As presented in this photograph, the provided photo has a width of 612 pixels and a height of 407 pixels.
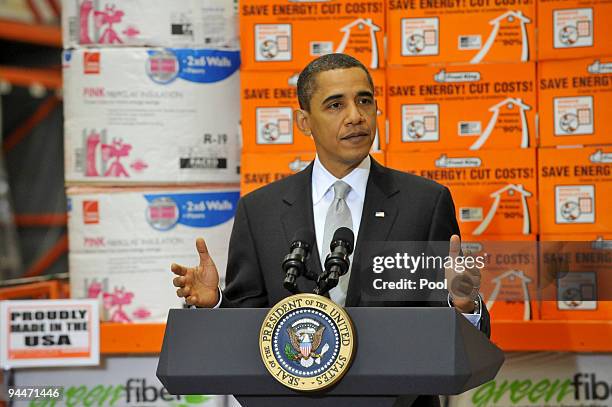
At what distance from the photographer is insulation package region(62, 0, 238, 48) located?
333 cm

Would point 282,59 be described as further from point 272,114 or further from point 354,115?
point 354,115

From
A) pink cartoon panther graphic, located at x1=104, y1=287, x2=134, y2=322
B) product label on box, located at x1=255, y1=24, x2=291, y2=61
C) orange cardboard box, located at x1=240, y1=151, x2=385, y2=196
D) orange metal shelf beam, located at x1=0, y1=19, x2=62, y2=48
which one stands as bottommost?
pink cartoon panther graphic, located at x1=104, y1=287, x2=134, y2=322

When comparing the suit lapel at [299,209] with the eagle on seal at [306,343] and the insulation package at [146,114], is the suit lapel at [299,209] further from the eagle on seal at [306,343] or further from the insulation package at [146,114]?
the insulation package at [146,114]

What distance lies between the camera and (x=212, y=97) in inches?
132

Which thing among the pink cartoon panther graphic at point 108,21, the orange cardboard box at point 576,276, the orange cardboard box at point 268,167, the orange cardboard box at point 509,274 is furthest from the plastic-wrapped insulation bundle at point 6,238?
the orange cardboard box at point 576,276

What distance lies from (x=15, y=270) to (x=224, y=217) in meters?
1.60

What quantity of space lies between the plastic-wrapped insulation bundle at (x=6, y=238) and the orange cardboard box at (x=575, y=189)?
268 centimetres

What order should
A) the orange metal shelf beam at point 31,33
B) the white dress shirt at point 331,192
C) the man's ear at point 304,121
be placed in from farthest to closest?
the orange metal shelf beam at point 31,33 < the man's ear at point 304,121 < the white dress shirt at point 331,192

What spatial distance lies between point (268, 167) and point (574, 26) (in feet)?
3.90

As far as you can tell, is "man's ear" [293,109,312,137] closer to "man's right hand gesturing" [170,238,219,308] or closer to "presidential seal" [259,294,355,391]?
"man's right hand gesturing" [170,238,219,308]

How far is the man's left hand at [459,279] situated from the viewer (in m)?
1.69

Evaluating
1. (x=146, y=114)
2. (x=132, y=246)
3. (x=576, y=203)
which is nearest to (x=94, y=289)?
(x=132, y=246)

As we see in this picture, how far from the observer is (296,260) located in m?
1.59

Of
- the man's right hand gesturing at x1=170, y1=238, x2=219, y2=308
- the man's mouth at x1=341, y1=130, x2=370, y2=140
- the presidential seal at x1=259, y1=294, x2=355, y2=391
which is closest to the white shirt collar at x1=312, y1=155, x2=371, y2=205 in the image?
the man's mouth at x1=341, y1=130, x2=370, y2=140
